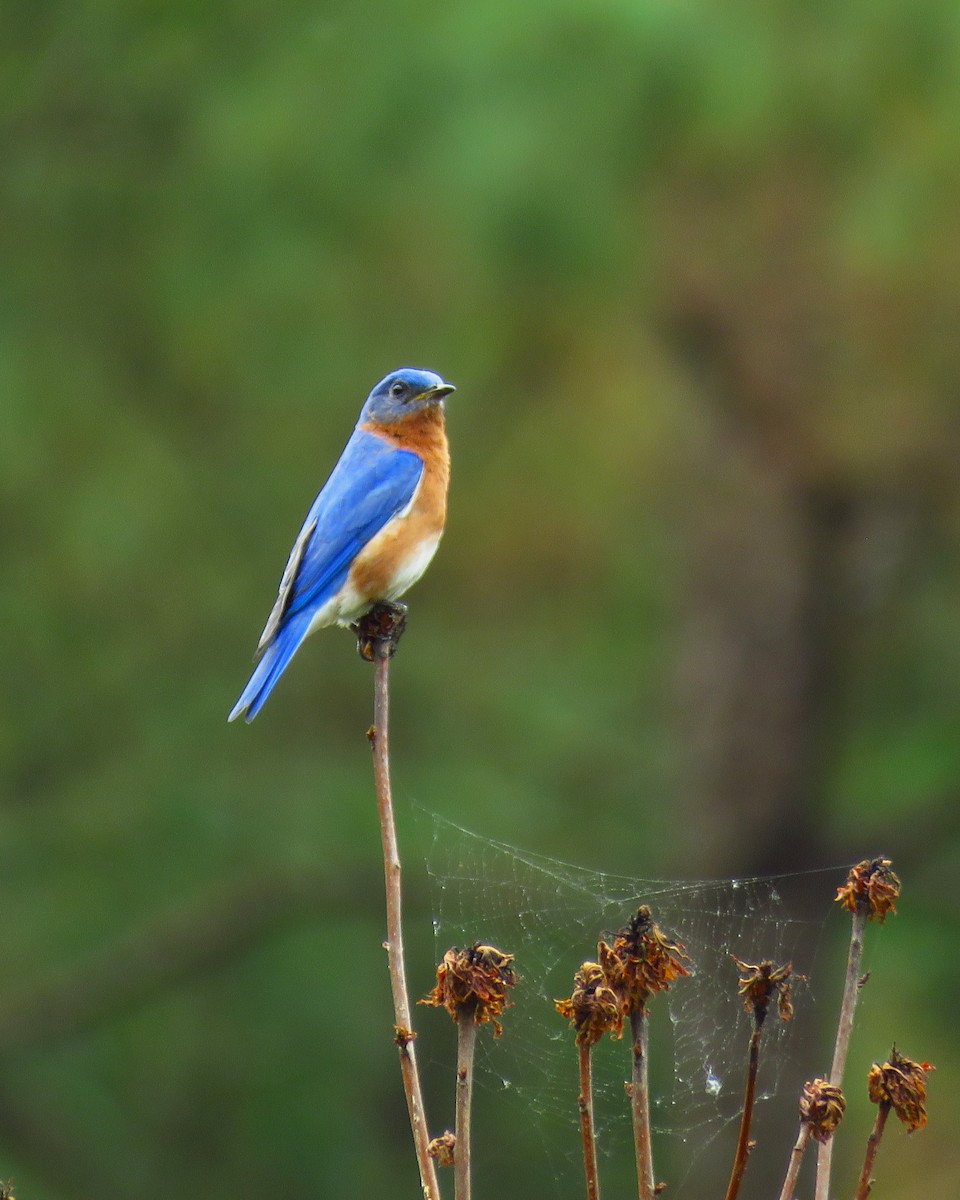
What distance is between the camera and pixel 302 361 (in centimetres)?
777

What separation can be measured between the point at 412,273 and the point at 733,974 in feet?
11.6

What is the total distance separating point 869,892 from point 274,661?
7.84 ft

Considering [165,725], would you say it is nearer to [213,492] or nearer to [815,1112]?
[213,492]

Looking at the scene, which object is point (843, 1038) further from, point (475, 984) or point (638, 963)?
point (475, 984)

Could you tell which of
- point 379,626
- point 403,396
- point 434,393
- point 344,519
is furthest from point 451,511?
point 379,626

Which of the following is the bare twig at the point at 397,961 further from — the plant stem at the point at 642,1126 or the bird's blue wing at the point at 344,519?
the bird's blue wing at the point at 344,519

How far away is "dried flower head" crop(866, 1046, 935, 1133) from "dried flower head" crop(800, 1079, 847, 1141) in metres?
0.10

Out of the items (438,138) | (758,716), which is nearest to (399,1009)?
(438,138)

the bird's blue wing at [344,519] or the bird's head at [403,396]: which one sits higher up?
the bird's head at [403,396]

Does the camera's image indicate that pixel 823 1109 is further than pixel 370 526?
No

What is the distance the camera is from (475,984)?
6.77ft

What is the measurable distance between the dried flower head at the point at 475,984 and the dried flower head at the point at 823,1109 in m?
0.37

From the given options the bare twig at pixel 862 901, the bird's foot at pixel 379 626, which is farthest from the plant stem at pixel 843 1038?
the bird's foot at pixel 379 626

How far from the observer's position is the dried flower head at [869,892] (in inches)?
82.4
